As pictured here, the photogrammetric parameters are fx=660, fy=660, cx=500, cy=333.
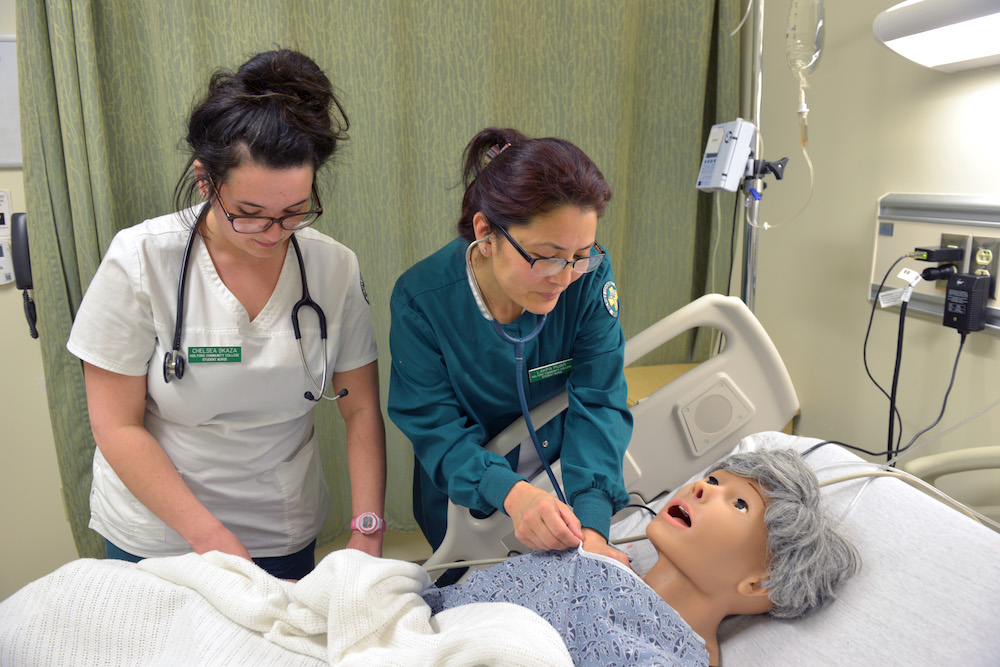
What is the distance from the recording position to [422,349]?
1369 millimetres

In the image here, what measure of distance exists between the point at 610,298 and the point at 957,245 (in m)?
0.85

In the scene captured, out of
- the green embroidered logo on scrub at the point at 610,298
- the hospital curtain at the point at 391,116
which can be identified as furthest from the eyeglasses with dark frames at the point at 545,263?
the hospital curtain at the point at 391,116

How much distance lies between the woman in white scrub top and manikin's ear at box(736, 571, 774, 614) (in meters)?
0.75

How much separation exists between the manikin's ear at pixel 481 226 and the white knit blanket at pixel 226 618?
61cm

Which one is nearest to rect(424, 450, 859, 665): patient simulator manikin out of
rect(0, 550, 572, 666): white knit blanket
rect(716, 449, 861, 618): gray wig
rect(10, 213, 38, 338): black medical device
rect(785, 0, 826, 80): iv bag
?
rect(716, 449, 861, 618): gray wig

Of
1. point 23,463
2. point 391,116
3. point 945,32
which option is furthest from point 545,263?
point 23,463

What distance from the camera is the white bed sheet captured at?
1077 millimetres

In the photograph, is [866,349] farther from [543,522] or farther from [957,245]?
[543,522]

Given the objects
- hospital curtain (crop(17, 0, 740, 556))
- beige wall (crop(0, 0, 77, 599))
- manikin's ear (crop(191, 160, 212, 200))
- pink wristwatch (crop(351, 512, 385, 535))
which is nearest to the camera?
manikin's ear (crop(191, 160, 212, 200))

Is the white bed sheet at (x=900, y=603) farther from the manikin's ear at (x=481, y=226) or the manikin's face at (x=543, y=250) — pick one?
the manikin's ear at (x=481, y=226)

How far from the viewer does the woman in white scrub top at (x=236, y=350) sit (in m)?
1.14

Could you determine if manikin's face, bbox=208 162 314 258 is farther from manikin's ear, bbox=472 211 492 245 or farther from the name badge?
the name badge

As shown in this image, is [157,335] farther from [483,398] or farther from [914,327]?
[914,327]

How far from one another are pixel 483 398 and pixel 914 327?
114 cm
